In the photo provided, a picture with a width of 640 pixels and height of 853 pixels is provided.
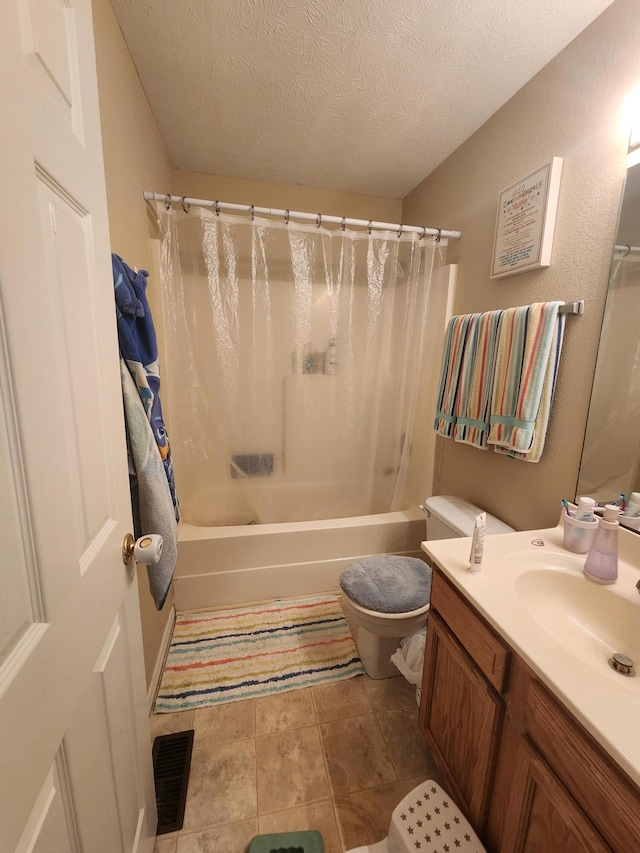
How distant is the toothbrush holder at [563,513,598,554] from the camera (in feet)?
3.39

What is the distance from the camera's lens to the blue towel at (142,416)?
35.1 inches

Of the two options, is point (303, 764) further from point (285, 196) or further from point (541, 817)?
point (285, 196)

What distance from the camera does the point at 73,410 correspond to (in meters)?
0.57

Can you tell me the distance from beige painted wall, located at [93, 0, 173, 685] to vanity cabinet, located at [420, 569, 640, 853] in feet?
3.64

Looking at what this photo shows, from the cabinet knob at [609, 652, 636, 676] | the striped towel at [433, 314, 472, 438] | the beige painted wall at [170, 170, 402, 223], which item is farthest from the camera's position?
the beige painted wall at [170, 170, 402, 223]

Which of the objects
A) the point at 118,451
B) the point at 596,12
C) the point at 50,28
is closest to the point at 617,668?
the point at 118,451

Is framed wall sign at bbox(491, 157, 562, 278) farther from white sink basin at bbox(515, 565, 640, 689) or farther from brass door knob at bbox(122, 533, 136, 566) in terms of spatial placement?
brass door knob at bbox(122, 533, 136, 566)

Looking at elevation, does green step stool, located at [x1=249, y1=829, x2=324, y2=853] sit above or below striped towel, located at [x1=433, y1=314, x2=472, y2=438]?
below

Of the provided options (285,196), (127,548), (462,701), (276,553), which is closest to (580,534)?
(462,701)

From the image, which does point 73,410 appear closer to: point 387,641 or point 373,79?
point 387,641

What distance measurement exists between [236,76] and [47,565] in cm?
178

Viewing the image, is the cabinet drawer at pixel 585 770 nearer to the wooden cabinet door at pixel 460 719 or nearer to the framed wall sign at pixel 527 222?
the wooden cabinet door at pixel 460 719

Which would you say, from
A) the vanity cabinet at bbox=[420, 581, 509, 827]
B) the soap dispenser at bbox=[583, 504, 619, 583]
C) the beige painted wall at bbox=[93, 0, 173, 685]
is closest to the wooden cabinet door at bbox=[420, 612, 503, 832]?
the vanity cabinet at bbox=[420, 581, 509, 827]

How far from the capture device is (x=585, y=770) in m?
0.59
